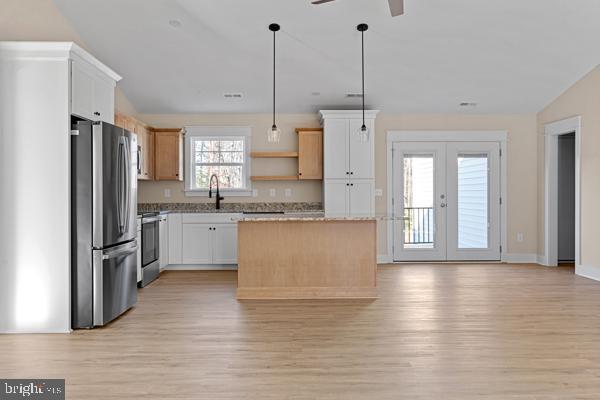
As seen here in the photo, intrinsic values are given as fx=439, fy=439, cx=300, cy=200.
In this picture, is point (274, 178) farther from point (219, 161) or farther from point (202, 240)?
point (202, 240)

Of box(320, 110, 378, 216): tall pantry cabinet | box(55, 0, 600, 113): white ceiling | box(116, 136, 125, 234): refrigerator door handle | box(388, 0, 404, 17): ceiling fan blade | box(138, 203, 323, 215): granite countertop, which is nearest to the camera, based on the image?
box(388, 0, 404, 17): ceiling fan blade

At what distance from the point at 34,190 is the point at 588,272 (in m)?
6.33

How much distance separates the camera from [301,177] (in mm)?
6641

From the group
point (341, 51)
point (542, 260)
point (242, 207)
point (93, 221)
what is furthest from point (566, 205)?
point (93, 221)

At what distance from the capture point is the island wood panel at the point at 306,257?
464 centimetres

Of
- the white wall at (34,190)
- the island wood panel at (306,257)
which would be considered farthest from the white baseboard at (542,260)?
the white wall at (34,190)

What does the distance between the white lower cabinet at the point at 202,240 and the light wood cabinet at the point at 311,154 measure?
128 centimetres

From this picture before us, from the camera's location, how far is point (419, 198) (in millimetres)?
6922

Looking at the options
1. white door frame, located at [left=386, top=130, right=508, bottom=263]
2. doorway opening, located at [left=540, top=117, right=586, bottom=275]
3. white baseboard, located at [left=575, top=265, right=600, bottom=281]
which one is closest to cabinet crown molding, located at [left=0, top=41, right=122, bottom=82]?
white door frame, located at [left=386, top=130, right=508, bottom=263]

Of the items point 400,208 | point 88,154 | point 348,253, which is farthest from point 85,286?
point 400,208

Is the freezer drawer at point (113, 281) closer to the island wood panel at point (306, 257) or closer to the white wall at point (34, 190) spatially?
the white wall at point (34, 190)

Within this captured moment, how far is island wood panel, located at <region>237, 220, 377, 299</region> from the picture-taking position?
183 inches

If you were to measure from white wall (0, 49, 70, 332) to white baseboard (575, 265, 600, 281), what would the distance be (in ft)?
19.5

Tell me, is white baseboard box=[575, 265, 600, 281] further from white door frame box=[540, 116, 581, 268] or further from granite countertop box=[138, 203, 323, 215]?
granite countertop box=[138, 203, 323, 215]
